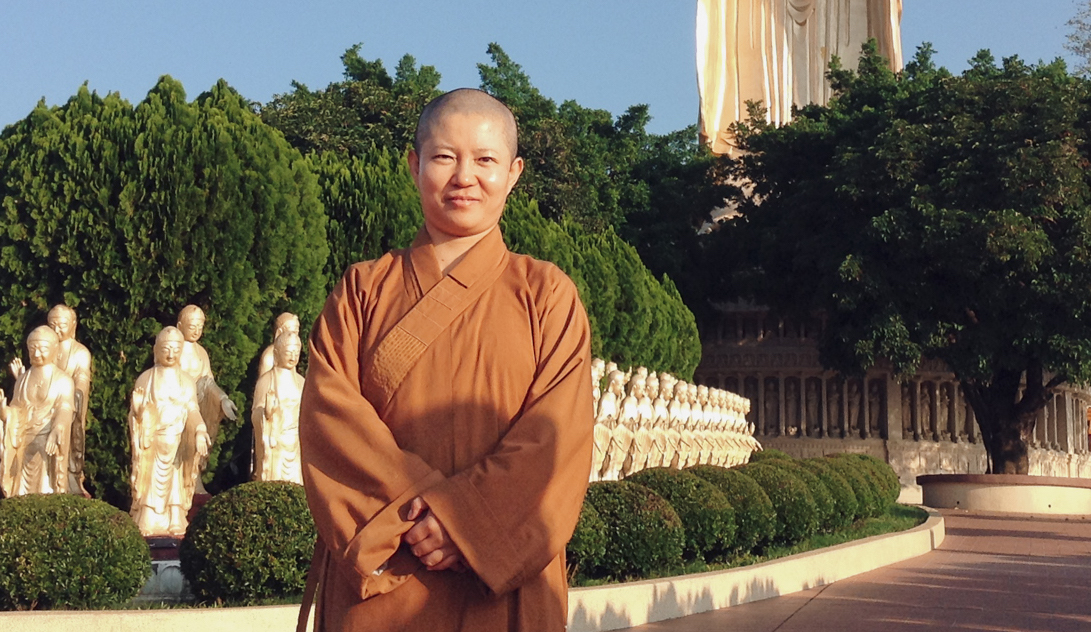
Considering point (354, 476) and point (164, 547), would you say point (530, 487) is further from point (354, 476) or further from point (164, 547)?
point (164, 547)

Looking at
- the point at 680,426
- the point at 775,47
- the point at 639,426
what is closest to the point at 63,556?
the point at 639,426

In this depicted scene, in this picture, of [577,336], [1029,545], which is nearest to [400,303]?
[577,336]

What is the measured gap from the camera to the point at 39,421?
10.1m

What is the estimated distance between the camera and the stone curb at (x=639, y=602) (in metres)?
6.80

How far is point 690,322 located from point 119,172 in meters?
18.0

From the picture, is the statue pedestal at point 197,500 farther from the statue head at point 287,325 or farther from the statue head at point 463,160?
the statue head at point 463,160

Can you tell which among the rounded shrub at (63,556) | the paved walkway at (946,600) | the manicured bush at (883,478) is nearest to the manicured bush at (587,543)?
Result: the paved walkway at (946,600)

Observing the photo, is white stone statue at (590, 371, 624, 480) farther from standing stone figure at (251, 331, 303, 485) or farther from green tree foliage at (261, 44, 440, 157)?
green tree foliage at (261, 44, 440, 157)

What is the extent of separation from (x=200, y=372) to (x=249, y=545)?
3.90 meters

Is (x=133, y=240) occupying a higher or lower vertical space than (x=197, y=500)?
higher

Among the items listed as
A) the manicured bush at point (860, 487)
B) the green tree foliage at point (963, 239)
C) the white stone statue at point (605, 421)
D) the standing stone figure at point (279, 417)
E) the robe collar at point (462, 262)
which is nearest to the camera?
the robe collar at point (462, 262)

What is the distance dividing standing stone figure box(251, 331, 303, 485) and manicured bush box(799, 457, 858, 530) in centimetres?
668

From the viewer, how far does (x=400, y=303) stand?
3.17 m

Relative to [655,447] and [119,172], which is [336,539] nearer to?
[119,172]
